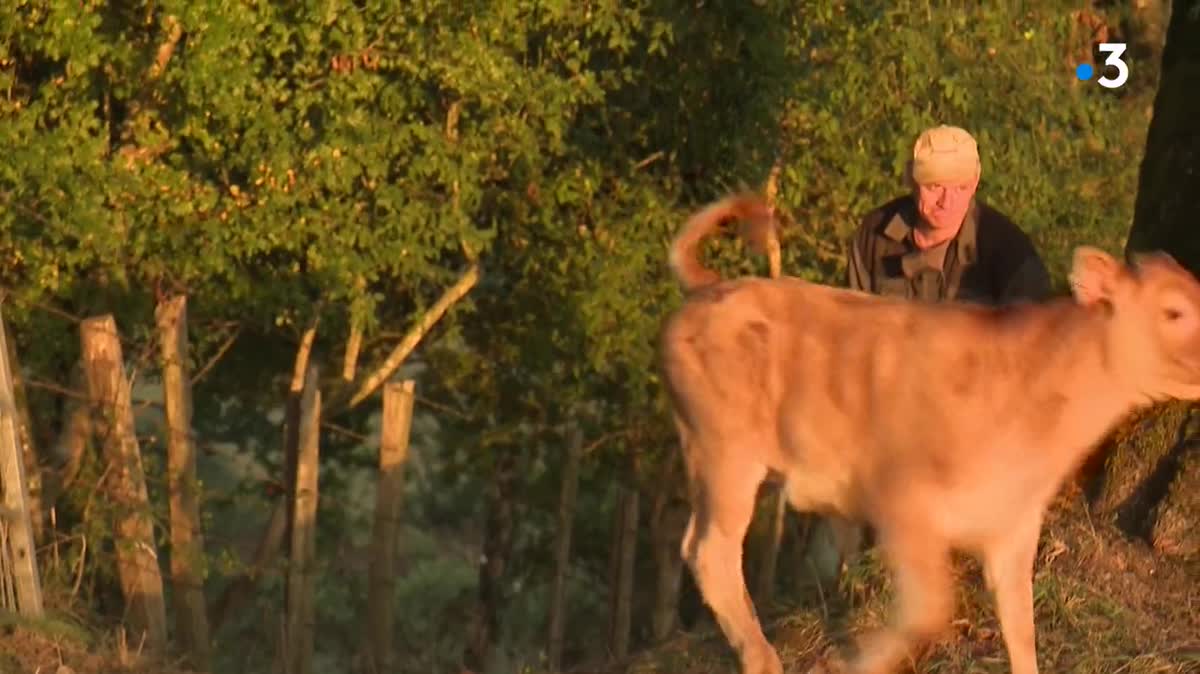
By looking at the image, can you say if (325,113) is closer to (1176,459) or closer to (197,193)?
(197,193)

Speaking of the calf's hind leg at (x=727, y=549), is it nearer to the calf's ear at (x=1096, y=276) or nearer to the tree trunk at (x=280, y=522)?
the calf's ear at (x=1096, y=276)

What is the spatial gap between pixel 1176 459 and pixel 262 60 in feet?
18.9

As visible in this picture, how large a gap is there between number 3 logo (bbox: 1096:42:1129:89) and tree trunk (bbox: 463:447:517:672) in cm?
507

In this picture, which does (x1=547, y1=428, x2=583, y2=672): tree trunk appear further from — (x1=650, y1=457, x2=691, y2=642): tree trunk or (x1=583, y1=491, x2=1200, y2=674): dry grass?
(x1=583, y1=491, x2=1200, y2=674): dry grass

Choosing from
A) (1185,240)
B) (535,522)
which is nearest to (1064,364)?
(1185,240)

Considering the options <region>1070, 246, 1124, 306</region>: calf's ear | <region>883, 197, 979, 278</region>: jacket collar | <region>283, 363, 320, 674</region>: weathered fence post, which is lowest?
<region>283, 363, 320, 674</region>: weathered fence post

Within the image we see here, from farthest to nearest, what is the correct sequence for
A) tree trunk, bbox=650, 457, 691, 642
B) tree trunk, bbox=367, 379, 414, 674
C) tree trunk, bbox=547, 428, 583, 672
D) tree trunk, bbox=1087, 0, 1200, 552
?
1. tree trunk, bbox=650, 457, 691, 642
2. tree trunk, bbox=547, 428, 583, 672
3. tree trunk, bbox=367, 379, 414, 674
4. tree trunk, bbox=1087, 0, 1200, 552

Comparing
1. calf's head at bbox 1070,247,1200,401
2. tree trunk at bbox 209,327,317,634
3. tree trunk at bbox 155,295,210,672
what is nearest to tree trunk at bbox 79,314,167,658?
tree trunk at bbox 155,295,210,672

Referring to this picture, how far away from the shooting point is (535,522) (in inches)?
804

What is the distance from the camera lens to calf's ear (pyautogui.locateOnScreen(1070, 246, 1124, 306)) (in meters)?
7.43

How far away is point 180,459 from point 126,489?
43 cm

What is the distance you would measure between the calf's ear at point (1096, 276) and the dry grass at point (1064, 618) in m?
1.39

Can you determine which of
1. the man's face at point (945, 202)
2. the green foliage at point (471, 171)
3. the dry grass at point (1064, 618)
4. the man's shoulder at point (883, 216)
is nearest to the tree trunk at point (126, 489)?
the green foliage at point (471, 171)

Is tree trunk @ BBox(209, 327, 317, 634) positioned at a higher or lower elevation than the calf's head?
lower
